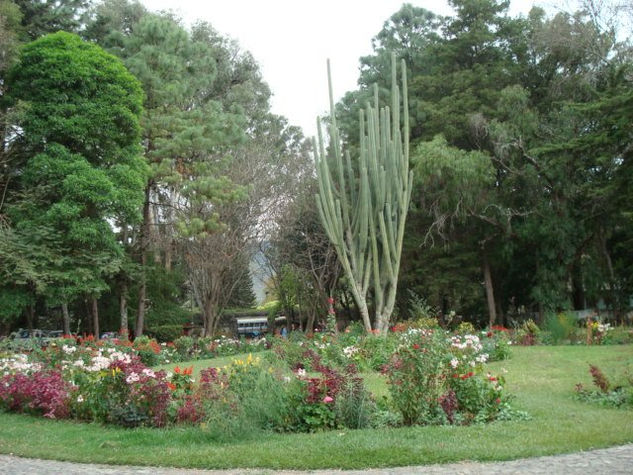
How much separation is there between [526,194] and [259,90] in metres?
16.7

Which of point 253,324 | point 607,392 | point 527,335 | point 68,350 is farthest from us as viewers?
point 253,324

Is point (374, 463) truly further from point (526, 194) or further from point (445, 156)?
point (526, 194)

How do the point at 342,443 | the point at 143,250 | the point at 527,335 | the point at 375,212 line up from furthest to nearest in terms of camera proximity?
the point at 143,250
the point at 375,212
the point at 527,335
the point at 342,443

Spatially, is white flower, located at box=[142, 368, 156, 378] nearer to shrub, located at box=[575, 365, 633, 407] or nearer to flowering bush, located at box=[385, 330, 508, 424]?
flowering bush, located at box=[385, 330, 508, 424]

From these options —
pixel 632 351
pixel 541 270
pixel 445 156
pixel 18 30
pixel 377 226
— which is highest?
pixel 18 30

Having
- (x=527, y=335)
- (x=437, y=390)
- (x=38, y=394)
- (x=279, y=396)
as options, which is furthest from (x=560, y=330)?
(x=38, y=394)

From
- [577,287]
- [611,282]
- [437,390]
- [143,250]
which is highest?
[143,250]

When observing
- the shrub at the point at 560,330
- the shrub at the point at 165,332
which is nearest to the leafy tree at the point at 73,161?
the shrub at the point at 165,332

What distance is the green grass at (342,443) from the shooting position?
560cm

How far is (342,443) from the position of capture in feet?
19.8

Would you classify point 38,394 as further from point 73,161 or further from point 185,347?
point 73,161

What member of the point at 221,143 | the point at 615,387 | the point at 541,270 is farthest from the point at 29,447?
the point at 541,270

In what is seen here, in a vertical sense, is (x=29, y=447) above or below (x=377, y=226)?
below

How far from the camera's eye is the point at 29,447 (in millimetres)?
6777
